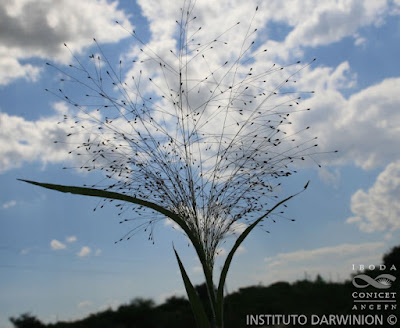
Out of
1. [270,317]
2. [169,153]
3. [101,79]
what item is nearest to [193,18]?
[101,79]

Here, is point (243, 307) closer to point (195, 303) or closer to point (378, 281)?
point (378, 281)

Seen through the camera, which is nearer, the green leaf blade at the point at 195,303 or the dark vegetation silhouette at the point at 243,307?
the green leaf blade at the point at 195,303

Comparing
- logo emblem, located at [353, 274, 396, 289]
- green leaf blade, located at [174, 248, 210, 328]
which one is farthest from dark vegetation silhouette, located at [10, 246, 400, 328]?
green leaf blade, located at [174, 248, 210, 328]

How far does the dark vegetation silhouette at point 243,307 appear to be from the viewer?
3.42 metres

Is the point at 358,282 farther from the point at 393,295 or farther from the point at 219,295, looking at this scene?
the point at 219,295

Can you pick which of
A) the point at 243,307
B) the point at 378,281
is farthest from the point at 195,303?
the point at 378,281

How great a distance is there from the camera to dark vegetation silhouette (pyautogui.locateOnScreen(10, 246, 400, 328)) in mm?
3416

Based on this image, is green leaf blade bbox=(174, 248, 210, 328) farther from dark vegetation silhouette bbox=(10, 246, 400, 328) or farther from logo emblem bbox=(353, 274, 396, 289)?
logo emblem bbox=(353, 274, 396, 289)

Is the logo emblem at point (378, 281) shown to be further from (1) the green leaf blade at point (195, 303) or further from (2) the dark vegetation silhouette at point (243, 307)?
(1) the green leaf blade at point (195, 303)

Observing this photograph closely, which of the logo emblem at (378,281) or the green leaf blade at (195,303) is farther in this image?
the logo emblem at (378,281)

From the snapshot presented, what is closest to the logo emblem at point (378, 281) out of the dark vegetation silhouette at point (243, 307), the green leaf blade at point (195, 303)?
the dark vegetation silhouette at point (243, 307)

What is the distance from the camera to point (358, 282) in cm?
342

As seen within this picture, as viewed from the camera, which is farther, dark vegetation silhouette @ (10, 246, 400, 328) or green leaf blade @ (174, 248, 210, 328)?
dark vegetation silhouette @ (10, 246, 400, 328)

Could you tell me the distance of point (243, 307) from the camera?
141 inches
